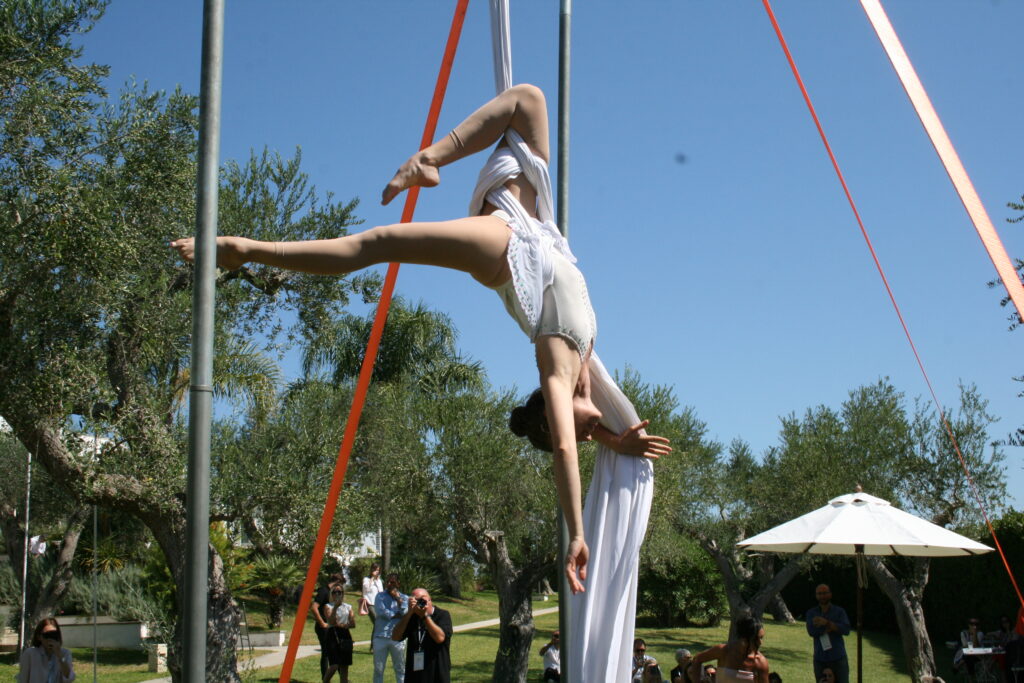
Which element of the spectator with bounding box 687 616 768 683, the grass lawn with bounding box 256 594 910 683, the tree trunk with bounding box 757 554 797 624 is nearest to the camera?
the spectator with bounding box 687 616 768 683

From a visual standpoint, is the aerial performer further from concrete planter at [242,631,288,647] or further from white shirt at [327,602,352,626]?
concrete planter at [242,631,288,647]

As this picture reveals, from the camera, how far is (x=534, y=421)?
3133 mm

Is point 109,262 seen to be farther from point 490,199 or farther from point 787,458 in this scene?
point 787,458

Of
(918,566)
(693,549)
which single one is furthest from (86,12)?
(693,549)

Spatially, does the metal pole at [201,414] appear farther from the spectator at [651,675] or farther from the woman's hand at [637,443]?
the spectator at [651,675]

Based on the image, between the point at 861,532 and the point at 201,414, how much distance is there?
6674 millimetres

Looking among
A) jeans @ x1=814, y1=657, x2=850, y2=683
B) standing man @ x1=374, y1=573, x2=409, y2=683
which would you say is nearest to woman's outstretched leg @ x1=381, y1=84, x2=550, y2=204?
jeans @ x1=814, y1=657, x2=850, y2=683

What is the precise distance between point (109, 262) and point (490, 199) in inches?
288

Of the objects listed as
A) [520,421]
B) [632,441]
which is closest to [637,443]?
[632,441]

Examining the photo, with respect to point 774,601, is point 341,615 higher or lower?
lower

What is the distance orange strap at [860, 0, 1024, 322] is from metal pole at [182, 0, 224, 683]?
2.11m

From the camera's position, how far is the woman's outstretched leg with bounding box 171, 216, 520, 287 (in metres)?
2.64

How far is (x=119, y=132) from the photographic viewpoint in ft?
34.6

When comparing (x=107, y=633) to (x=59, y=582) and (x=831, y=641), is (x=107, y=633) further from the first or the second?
(x=831, y=641)
